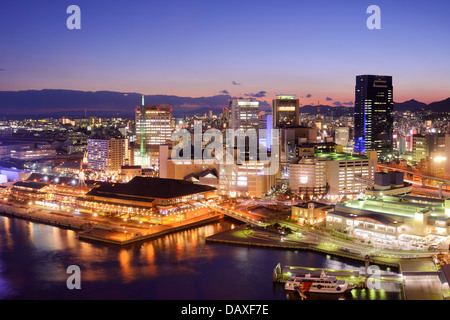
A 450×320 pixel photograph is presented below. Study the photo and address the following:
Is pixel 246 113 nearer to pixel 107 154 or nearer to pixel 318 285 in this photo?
pixel 107 154

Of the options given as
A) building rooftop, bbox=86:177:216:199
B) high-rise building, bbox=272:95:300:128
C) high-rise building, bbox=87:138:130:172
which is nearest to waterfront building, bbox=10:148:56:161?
high-rise building, bbox=87:138:130:172

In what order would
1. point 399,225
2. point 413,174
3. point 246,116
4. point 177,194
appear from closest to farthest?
1. point 399,225
2. point 177,194
3. point 413,174
4. point 246,116

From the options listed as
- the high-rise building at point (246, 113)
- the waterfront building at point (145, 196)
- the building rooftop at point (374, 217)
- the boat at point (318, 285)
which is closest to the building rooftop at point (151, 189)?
the waterfront building at point (145, 196)

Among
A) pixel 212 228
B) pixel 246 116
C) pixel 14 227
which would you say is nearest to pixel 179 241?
pixel 212 228

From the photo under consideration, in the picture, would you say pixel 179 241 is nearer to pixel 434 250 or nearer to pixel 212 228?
pixel 212 228

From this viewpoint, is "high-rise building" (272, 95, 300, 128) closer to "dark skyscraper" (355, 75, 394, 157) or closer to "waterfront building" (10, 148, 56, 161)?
"dark skyscraper" (355, 75, 394, 157)
